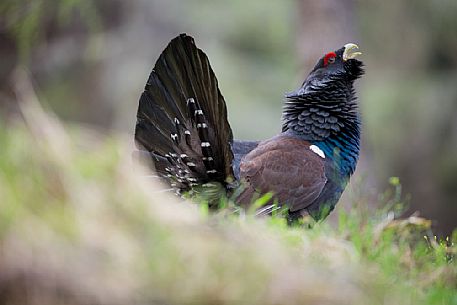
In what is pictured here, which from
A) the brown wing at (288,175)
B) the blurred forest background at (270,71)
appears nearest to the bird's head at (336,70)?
the brown wing at (288,175)

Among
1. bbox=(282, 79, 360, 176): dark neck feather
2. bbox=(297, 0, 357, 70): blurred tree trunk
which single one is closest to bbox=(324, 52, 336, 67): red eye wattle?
bbox=(282, 79, 360, 176): dark neck feather

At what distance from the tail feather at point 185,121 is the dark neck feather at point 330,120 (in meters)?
0.98

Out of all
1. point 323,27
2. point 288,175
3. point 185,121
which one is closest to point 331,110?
point 288,175

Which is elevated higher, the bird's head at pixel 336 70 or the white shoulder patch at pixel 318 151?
the bird's head at pixel 336 70

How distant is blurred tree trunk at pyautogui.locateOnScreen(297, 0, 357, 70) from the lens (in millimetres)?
9656

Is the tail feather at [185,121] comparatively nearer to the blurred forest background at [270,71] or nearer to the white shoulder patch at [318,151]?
the white shoulder patch at [318,151]

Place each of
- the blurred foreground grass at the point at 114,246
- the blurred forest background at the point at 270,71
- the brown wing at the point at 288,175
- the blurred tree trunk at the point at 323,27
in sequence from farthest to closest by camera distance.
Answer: the blurred forest background at the point at 270,71 < the blurred tree trunk at the point at 323,27 < the brown wing at the point at 288,175 < the blurred foreground grass at the point at 114,246

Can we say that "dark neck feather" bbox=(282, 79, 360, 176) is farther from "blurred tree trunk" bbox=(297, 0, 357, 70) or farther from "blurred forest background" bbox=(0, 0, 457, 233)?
"blurred forest background" bbox=(0, 0, 457, 233)

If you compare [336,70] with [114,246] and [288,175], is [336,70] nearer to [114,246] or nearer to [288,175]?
[288,175]

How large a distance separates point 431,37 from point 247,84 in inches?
169

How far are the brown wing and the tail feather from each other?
0.35 m

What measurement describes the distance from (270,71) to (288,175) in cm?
1295

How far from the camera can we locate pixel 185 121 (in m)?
5.48

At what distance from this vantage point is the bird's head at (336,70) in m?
6.44
